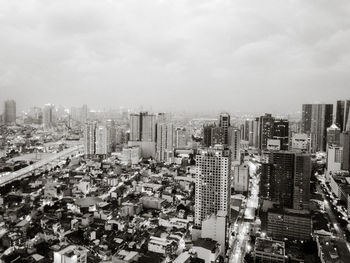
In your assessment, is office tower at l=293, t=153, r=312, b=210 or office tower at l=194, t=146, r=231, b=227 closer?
office tower at l=194, t=146, r=231, b=227

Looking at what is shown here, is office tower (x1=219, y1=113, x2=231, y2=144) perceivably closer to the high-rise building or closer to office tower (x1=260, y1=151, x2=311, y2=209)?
office tower (x1=260, y1=151, x2=311, y2=209)

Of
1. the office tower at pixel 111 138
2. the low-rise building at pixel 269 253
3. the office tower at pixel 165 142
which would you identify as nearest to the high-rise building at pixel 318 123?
the office tower at pixel 165 142

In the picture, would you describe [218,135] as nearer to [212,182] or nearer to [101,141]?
[212,182]

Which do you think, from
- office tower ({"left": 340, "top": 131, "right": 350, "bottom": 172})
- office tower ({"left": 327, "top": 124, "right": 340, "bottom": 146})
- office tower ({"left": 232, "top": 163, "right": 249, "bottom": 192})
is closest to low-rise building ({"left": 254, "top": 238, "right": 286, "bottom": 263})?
office tower ({"left": 232, "top": 163, "right": 249, "bottom": 192})

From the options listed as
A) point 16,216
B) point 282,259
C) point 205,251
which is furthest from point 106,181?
point 282,259

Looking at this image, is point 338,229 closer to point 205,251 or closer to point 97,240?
point 205,251
